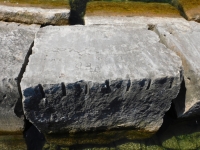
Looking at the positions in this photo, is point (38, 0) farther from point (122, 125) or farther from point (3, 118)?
point (122, 125)

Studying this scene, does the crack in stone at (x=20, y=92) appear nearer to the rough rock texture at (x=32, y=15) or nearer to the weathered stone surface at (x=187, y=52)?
the rough rock texture at (x=32, y=15)

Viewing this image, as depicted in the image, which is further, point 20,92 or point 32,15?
point 32,15

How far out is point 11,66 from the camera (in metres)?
1.67

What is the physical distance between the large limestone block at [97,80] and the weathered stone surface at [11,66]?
9cm

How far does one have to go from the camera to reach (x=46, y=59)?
1688mm

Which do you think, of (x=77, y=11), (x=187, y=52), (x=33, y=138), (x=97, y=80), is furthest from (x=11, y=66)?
(x=187, y=52)

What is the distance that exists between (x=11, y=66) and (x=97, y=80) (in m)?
0.57

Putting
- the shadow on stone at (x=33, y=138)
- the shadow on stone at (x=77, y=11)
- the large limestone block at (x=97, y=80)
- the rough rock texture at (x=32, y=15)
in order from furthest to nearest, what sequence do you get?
the shadow on stone at (x=77, y=11)
the rough rock texture at (x=32, y=15)
the shadow on stone at (x=33, y=138)
the large limestone block at (x=97, y=80)

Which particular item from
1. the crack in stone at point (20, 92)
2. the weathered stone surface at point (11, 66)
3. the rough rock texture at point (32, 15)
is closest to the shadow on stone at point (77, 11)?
the rough rock texture at point (32, 15)

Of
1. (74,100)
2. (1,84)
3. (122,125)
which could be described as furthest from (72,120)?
(1,84)

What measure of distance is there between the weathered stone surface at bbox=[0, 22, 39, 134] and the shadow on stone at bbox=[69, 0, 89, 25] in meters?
0.50

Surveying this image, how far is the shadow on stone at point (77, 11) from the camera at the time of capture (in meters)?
2.47

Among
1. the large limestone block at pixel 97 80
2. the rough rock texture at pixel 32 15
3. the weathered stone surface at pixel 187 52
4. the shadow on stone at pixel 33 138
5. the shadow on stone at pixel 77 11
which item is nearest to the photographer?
the large limestone block at pixel 97 80

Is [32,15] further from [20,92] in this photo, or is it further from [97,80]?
[97,80]
